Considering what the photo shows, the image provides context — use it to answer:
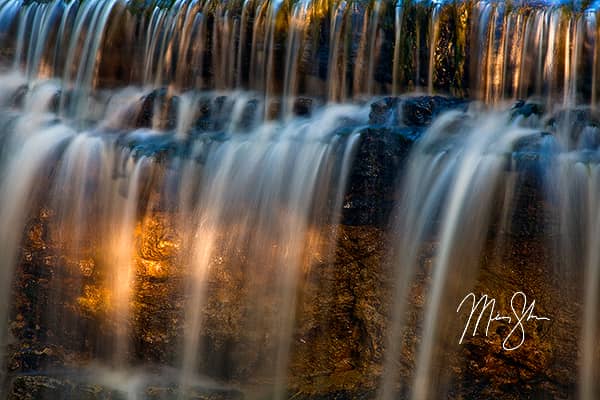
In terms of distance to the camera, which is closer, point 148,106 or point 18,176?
point 18,176

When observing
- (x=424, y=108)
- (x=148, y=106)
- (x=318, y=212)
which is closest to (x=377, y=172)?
(x=318, y=212)

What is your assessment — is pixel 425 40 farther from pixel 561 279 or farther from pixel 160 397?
pixel 160 397

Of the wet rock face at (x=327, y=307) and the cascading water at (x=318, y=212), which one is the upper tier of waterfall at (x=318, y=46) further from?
the wet rock face at (x=327, y=307)

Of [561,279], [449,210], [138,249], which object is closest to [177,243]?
[138,249]

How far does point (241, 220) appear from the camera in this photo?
6480 millimetres

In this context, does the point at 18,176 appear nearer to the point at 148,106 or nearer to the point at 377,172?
the point at 148,106

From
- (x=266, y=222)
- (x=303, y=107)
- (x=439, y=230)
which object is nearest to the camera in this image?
(x=439, y=230)

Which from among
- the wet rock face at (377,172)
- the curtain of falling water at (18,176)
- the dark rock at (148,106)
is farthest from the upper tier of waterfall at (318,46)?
the wet rock face at (377,172)

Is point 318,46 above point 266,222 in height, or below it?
above

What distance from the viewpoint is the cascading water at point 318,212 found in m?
5.57
